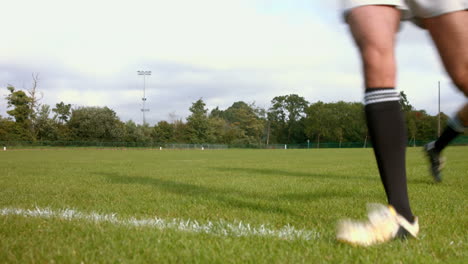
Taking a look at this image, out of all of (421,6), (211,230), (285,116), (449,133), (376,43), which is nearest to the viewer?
(376,43)

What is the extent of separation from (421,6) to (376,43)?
1.09 ft

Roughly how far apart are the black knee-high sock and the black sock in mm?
998

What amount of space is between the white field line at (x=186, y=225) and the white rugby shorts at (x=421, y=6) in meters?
1.17

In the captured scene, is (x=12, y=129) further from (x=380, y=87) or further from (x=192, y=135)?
(x=380, y=87)

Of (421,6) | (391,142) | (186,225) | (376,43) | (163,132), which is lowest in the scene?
(186,225)

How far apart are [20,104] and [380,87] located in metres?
64.2

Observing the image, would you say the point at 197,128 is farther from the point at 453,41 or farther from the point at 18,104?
the point at 453,41

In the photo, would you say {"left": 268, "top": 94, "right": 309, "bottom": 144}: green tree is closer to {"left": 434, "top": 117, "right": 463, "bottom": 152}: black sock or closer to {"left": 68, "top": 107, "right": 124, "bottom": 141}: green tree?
{"left": 68, "top": 107, "right": 124, "bottom": 141}: green tree

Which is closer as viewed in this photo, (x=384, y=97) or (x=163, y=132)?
(x=384, y=97)

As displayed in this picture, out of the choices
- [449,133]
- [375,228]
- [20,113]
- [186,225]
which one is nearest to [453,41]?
[375,228]

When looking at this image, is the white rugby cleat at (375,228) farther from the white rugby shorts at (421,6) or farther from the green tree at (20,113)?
the green tree at (20,113)

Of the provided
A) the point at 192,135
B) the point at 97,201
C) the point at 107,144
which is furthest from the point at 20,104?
the point at 97,201

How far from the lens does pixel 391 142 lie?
1745 millimetres

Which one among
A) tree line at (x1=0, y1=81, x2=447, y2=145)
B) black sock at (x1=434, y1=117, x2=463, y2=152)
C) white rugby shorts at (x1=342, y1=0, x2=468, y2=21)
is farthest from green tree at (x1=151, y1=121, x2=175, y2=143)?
white rugby shorts at (x1=342, y1=0, x2=468, y2=21)
